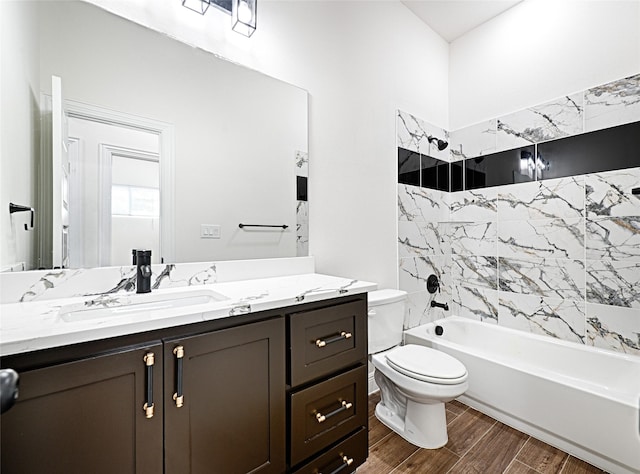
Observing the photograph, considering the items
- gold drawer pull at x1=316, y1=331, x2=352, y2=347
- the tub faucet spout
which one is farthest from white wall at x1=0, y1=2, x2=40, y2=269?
the tub faucet spout

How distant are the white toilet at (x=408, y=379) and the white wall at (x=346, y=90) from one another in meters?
0.34

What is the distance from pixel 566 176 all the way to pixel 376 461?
2.22 meters

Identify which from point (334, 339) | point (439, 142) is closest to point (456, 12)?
point (439, 142)

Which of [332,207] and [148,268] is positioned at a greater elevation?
[332,207]

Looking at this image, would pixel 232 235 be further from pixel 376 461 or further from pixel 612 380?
pixel 612 380

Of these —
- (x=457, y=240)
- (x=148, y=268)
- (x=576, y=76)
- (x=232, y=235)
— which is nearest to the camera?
(x=148, y=268)

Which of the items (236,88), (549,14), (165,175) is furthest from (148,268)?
(549,14)

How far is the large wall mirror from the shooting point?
1.19 metres

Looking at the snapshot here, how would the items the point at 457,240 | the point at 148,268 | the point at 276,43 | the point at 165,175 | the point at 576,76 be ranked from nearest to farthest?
1. the point at 148,268
2. the point at 165,175
3. the point at 276,43
4. the point at 576,76
5. the point at 457,240

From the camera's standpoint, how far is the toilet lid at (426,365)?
162cm

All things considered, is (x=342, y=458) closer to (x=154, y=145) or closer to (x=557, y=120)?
(x=154, y=145)

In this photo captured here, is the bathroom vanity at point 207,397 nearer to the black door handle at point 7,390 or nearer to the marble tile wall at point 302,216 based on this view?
the black door handle at point 7,390

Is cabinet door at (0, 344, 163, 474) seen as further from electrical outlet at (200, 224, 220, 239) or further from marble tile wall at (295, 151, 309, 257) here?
marble tile wall at (295, 151, 309, 257)

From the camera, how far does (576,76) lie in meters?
2.18
